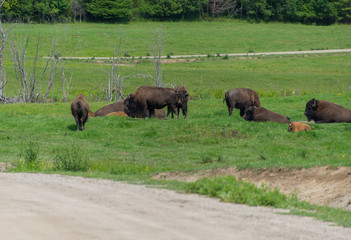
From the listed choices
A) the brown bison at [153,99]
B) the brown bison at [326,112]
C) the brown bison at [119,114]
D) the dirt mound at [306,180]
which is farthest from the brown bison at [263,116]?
the dirt mound at [306,180]

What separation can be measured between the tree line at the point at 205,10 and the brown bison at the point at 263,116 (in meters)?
72.8

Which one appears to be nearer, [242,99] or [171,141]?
[171,141]

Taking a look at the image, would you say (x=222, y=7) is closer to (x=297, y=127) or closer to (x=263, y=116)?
(x=263, y=116)

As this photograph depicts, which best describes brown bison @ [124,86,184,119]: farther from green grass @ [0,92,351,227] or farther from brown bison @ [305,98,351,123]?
brown bison @ [305,98,351,123]

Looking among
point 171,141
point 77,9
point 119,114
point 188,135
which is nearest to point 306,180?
point 171,141

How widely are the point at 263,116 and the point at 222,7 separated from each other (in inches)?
3455

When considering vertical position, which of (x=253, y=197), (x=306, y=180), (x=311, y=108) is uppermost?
(x=253, y=197)

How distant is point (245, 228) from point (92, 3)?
3759 inches

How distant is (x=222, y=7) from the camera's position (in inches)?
4309

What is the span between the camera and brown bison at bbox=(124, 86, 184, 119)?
25672 mm

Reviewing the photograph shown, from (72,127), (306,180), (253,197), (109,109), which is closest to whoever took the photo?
(253,197)

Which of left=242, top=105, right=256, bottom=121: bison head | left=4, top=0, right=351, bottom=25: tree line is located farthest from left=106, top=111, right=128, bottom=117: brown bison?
left=4, top=0, right=351, bottom=25: tree line

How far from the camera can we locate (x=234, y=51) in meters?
78.4

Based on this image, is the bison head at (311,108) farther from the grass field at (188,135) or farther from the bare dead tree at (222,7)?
the bare dead tree at (222,7)
